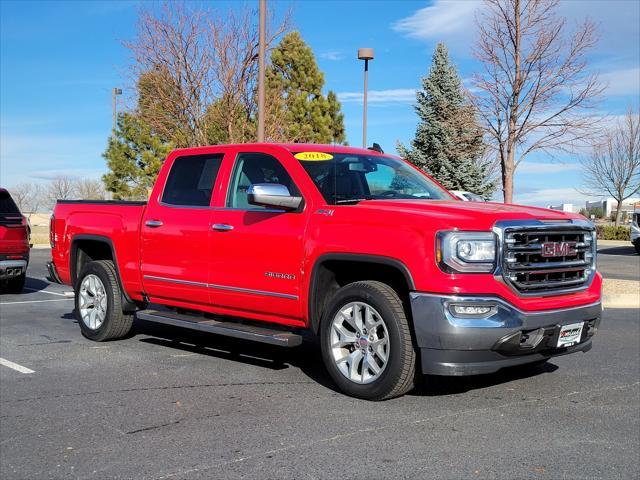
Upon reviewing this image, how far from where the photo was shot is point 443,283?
16.1 ft

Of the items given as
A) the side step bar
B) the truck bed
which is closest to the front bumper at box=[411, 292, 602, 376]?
the side step bar

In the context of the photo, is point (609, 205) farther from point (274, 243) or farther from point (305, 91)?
point (274, 243)

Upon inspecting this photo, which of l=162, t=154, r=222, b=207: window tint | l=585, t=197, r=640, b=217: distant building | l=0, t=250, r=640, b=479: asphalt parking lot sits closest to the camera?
l=0, t=250, r=640, b=479: asphalt parking lot

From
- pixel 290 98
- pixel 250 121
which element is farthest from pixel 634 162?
pixel 250 121

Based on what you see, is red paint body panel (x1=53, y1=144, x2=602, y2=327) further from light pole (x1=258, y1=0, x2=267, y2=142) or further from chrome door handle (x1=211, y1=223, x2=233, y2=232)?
light pole (x1=258, y1=0, x2=267, y2=142)

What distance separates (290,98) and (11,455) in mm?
24821

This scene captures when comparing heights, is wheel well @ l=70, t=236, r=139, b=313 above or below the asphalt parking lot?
above

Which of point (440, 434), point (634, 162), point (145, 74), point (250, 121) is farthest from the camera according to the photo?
point (634, 162)

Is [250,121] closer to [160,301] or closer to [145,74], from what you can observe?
[145,74]

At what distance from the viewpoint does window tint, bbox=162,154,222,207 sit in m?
6.80

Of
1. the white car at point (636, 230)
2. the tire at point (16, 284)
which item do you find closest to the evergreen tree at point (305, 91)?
the white car at point (636, 230)

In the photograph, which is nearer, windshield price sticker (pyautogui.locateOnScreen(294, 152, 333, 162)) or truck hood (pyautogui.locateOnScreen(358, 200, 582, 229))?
truck hood (pyautogui.locateOnScreen(358, 200, 582, 229))

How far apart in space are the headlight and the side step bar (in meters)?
1.46

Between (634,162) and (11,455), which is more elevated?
(634,162)
